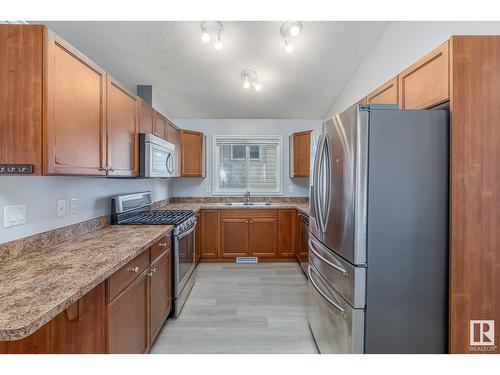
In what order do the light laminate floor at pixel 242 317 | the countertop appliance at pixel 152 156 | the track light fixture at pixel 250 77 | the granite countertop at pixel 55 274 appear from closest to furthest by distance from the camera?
the granite countertop at pixel 55 274
the light laminate floor at pixel 242 317
the countertop appliance at pixel 152 156
the track light fixture at pixel 250 77

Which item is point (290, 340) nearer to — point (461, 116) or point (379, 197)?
point (379, 197)

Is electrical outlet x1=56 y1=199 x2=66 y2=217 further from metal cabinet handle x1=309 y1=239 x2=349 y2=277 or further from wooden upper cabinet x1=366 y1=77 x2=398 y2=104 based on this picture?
wooden upper cabinet x1=366 y1=77 x2=398 y2=104

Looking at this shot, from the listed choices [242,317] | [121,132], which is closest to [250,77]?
[121,132]

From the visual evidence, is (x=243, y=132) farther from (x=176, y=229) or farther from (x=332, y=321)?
(x=332, y=321)

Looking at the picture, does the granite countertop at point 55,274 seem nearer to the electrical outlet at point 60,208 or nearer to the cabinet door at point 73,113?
the electrical outlet at point 60,208

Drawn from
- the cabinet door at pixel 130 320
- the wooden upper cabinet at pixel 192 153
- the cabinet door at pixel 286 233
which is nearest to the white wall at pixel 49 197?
the cabinet door at pixel 130 320

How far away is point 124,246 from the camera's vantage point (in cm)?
161

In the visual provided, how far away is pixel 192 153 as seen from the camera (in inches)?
163

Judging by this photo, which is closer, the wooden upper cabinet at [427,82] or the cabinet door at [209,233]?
the wooden upper cabinet at [427,82]

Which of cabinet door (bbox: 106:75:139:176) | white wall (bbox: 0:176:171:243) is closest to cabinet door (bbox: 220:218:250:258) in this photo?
white wall (bbox: 0:176:171:243)

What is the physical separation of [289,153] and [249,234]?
1592 mm

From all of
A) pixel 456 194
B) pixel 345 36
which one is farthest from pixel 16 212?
pixel 345 36

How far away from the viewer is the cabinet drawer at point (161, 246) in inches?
74.1

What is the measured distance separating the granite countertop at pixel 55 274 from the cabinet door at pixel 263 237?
218 centimetres
